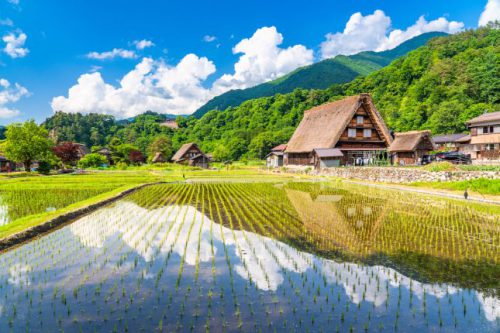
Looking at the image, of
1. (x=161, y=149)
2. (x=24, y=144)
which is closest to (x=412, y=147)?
(x=24, y=144)

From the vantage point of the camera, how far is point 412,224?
11102 millimetres

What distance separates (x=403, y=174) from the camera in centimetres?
2400

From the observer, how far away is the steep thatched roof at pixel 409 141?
3528cm

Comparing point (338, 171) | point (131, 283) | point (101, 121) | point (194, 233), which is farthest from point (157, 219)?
point (101, 121)

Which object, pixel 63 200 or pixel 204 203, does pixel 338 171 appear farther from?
pixel 63 200

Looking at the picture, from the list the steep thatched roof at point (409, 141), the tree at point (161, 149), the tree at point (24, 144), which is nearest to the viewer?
the steep thatched roof at point (409, 141)

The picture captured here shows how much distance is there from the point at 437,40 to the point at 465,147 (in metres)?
66.5

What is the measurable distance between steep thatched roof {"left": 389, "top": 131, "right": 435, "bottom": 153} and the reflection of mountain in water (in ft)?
99.1

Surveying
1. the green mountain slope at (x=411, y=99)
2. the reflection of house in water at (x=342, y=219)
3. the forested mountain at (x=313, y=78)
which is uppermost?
the forested mountain at (x=313, y=78)

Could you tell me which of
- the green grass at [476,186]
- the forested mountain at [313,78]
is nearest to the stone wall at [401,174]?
the green grass at [476,186]

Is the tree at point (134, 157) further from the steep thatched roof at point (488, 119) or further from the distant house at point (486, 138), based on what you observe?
the steep thatched roof at point (488, 119)

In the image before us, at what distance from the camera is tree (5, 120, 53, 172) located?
4219 centimetres

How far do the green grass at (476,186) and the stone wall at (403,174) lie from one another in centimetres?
58

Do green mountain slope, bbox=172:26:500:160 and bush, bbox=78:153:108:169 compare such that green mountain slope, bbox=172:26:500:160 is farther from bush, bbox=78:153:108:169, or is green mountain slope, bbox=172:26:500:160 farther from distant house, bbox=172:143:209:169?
bush, bbox=78:153:108:169
